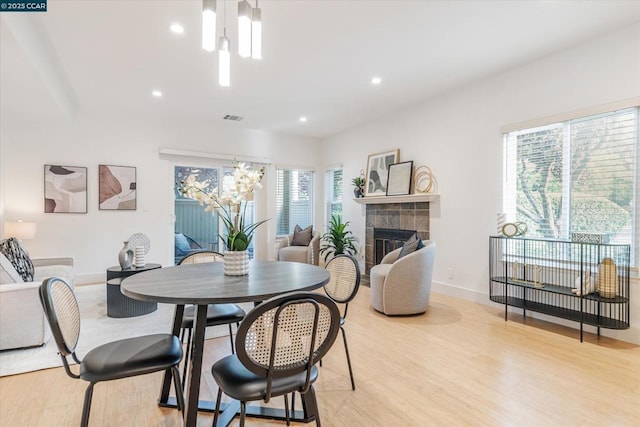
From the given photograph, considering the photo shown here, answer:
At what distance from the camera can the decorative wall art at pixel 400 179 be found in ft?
16.2

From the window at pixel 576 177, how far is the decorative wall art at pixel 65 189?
5.88m

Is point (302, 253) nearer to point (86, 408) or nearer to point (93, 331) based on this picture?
point (93, 331)

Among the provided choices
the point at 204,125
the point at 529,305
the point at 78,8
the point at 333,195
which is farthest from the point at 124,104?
the point at 529,305

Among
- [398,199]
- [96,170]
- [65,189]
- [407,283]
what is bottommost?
[407,283]

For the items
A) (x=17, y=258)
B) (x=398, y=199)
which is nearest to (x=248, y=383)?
(x=17, y=258)

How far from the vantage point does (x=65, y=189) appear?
4.89m

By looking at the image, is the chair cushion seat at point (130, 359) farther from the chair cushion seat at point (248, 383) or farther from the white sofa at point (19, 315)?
the white sofa at point (19, 315)

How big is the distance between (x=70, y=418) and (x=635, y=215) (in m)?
4.27

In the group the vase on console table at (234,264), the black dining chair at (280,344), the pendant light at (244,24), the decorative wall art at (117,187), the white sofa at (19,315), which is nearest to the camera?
→ the black dining chair at (280,344)

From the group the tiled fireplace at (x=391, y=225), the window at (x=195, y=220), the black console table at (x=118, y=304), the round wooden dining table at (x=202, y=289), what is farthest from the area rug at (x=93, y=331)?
the tiled fireplace at (x=391, y=225)

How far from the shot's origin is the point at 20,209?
463cm

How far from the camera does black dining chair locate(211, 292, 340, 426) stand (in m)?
1.18

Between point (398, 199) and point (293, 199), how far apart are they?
2638mm

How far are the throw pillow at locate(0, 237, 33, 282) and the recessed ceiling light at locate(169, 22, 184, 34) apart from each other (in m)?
2.56
